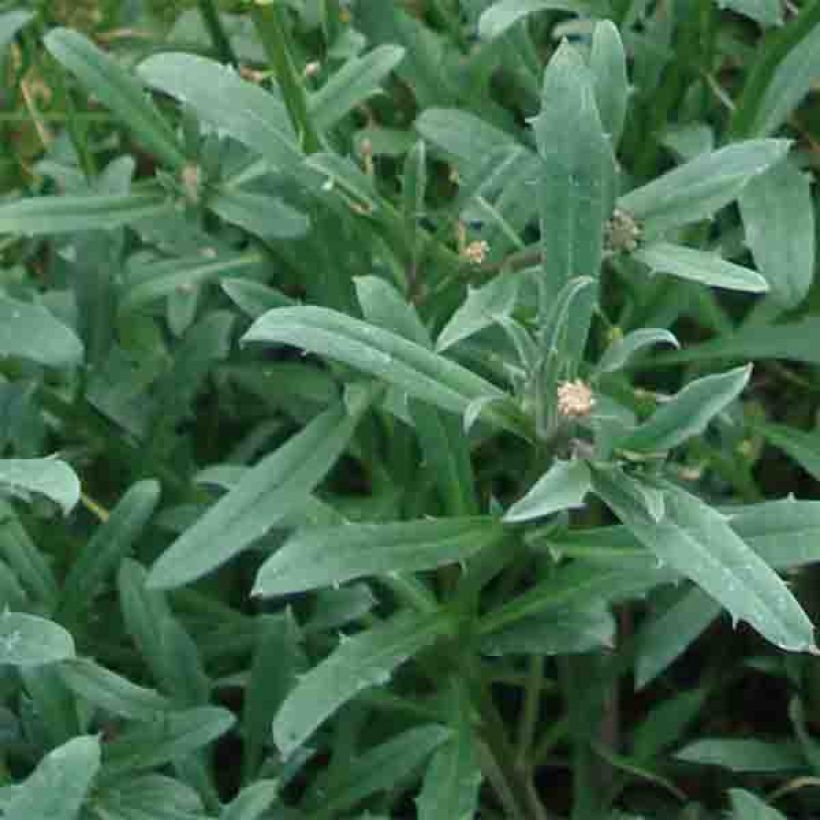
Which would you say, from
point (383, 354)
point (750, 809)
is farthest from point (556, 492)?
Result: point (750, 809)

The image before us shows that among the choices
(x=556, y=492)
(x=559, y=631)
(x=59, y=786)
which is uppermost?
(x=556, y=492)

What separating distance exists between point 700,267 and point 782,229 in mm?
248

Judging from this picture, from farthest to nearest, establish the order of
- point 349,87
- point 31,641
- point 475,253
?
point 349,87
point 475,253
point 31,641

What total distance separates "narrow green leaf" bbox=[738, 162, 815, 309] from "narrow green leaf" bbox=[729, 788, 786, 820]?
0.43 metres

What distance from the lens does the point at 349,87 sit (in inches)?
66.3

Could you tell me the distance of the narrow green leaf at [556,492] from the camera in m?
1.21

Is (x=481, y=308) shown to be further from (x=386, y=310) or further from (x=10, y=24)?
(x=10, y=24)

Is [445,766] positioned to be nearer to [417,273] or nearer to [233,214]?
[417,273]

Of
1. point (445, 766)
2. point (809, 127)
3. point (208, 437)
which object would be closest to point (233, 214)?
point (208, 437)

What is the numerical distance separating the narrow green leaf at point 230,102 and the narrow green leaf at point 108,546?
0.99 ft

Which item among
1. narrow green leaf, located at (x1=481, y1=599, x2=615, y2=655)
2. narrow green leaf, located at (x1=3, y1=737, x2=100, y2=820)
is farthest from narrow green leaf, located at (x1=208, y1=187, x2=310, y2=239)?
narrow green leaf, located at (x1=3, y1=737, x2=100, y2=820)

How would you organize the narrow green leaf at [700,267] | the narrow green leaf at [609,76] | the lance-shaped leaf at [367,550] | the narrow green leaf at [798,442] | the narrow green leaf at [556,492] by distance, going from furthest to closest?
1. the narrow green leaf at [798,442]
2. the narrow green leaf at [609,76]
3. the narrow green leaf at [700,267]
4. the lance-shaped leaf at [367,550]
5. the narrow green leaf at [556,492]

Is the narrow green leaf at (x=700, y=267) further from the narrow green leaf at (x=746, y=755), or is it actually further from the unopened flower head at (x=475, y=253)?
the narrow green leaf at (x=746, y=755)

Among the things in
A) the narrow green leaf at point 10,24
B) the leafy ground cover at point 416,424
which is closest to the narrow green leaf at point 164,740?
the leafy ground cover at point 416,424
